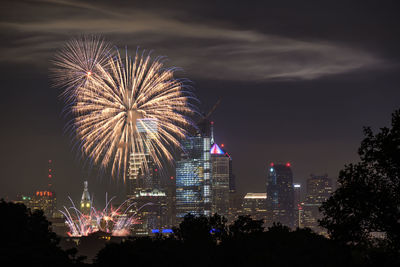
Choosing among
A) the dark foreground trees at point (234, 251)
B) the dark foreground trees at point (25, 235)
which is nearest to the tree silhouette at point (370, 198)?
the dark foreground trees at point (234, 251)

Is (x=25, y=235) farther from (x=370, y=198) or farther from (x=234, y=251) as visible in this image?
(x=370, y=198)

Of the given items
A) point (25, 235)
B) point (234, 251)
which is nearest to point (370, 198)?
point (234, 251)

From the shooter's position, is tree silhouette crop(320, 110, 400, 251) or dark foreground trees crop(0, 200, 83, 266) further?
dark foreground trees crop(0, 200, 83, 266)

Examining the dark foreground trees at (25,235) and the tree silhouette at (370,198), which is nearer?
the tree silhouette at (370,198)

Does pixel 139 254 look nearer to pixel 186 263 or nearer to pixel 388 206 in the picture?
pixel 186 263

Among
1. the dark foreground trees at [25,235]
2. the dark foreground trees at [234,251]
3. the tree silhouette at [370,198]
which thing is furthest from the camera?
the dark foreground trees at [25,235]

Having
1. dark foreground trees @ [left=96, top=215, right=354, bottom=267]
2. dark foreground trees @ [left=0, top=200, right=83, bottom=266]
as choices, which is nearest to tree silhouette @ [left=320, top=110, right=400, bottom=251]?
dark foreground trees @ [left=96, top=215, right=354, bottom=267]

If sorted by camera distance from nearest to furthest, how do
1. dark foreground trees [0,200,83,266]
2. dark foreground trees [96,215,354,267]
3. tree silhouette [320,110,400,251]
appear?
1. tree silhouette [320,110,400,251]
2. dark foreground trees [96,215,354,267]
3. dark foreground trees [0,200,83,266]

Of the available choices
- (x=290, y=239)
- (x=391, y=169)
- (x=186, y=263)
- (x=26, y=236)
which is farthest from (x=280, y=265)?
(x=26, y=236)

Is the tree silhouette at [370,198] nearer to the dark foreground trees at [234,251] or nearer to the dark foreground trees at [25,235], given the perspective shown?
the dark foreground trees at [234,251]

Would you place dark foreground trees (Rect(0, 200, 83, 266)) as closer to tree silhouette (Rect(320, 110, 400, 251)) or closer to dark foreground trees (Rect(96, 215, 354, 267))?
dark foreground trees (Rect(96, 215, 354, 267))
